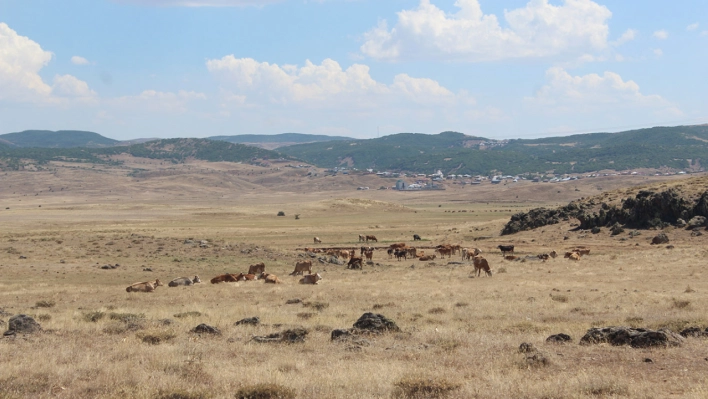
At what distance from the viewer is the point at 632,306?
18922 millimetres

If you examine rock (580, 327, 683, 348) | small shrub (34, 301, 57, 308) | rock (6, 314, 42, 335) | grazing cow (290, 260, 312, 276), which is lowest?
grazing cow (290, 260, 312, 276)

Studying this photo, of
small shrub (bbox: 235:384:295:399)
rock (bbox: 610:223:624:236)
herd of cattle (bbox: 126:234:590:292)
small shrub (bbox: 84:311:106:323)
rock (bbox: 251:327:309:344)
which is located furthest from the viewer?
rock (bbox: 610:223:624:236)

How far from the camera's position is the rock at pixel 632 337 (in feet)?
39.9

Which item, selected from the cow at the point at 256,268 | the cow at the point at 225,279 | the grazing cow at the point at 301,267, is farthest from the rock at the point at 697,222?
the cow at the point at 225,279

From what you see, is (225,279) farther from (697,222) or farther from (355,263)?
(697,222)

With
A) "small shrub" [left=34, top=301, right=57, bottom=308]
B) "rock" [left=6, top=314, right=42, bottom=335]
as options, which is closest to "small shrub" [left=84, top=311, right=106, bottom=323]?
"rock" [left=6, top=314, right=42, bottom=335]

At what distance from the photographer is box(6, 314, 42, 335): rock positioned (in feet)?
46.4

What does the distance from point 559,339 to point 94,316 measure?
11.8m

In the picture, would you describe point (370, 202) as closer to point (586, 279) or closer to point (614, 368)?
point (586, 279)

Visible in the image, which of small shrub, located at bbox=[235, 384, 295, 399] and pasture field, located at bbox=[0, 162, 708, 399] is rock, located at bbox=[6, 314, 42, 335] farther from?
small shrub, located at bbox=[235, 384, 295, 399]

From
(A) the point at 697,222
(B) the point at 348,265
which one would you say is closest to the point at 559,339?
(B) the point at 348,265

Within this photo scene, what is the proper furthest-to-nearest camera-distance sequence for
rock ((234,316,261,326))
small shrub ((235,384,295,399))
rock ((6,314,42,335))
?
rock ((234,316,261,326)) < rock ((6,314,42,335)) < small shrub ((235,384,295,399))

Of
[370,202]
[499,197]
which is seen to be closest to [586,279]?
[370,202]

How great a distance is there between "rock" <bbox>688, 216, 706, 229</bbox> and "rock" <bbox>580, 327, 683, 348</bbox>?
36925mm
